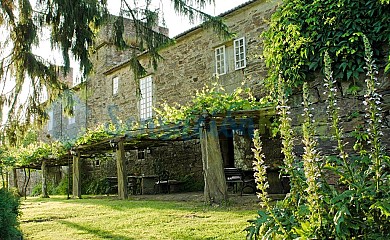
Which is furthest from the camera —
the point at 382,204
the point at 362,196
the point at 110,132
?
the point at 110,132

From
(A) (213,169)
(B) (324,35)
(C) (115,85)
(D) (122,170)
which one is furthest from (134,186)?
(B) (324,35)

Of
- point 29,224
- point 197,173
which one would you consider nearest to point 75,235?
point 29,224

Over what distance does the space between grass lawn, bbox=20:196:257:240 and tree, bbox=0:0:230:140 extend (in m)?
1.69

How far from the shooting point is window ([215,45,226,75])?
11.5 m

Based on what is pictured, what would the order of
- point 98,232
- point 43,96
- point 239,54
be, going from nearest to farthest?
1. point 43,96
2. point 98,232
3. point 239,54

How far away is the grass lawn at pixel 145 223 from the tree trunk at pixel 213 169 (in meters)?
0.32

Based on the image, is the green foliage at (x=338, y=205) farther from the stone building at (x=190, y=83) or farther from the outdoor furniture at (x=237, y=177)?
the outdoor furniture at (x=237, y=177)

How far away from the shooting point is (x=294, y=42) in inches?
185

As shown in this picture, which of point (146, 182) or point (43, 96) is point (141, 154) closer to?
point (146, 182)

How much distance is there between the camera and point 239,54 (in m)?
11.0

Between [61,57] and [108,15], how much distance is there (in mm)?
734

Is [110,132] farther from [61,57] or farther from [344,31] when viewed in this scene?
[344,31]

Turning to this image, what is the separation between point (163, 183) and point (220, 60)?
4.23 m

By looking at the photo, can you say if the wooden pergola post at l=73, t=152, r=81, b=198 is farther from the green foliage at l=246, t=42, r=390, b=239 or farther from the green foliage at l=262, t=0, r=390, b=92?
the green foliage at l=246, t=42, r=390, b=239
